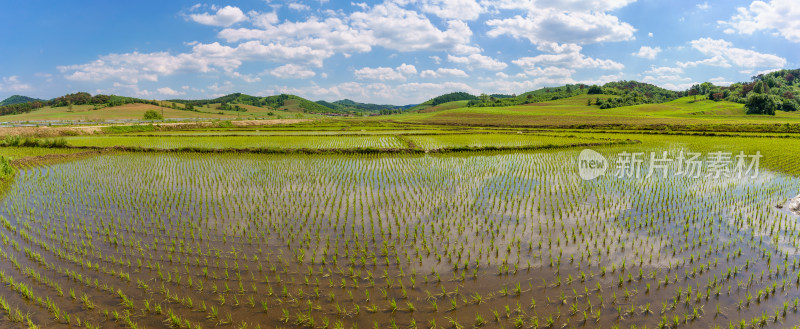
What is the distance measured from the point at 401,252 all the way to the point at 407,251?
124mm

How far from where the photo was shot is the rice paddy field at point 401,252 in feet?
16.0

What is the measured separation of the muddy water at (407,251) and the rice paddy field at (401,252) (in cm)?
4

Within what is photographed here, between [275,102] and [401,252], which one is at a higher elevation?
[275,102]

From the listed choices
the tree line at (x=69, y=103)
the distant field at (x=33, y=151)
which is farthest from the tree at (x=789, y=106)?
the tree line at (x=69, y=103)

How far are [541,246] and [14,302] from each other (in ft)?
28.6

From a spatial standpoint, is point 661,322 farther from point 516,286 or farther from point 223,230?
point 223,230

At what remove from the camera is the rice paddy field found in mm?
4891

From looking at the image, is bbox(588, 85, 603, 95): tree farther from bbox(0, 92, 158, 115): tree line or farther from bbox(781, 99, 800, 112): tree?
bbox(0, 92, 158, 115): tree line

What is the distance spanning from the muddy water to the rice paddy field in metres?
0.04

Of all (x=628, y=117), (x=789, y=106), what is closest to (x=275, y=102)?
(x=628, y=117)

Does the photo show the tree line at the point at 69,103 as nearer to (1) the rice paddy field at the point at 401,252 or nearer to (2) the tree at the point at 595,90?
(1) the rice paddy field at the point at 401,252

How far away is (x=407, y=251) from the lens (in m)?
6.84

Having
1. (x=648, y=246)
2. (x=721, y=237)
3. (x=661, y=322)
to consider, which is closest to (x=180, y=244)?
(x=661, y=322)

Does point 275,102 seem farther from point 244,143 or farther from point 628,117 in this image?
point 244,143
